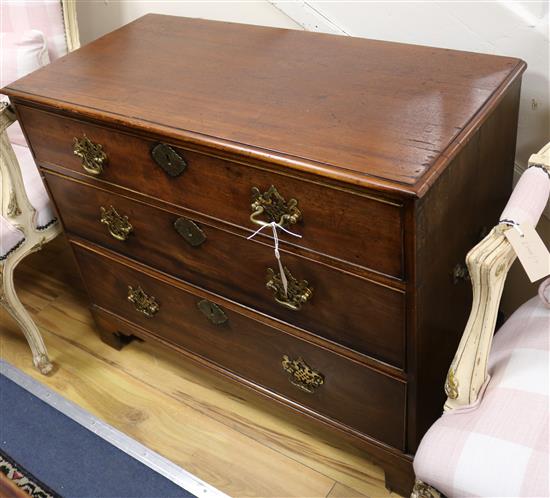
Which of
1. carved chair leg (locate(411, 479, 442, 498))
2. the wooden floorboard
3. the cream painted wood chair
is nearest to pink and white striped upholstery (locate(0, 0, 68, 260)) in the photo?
the cream painted wood chair

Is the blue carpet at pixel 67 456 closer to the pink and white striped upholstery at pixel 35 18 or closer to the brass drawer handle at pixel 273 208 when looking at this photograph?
the brass drawer handle at pixel 273 208

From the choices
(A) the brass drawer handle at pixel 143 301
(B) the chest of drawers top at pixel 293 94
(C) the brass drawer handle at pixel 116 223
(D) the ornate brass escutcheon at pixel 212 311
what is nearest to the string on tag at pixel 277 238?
(B) the chest of drawers top at pixel 293 94

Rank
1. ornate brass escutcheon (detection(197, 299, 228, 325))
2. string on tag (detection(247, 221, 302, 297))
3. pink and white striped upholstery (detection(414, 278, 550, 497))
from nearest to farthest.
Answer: pink and white striped upholstery (detection(414, 278, 550, 497)), string on tag (detection(247, 221, 302, 297)), ornate brass escutcheon (detection(197, 299, 228, 325))

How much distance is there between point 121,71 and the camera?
4.16 feet

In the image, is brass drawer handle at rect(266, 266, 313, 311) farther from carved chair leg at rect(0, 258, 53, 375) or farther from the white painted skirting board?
carved chair leg at rect(0, 258, 53, 375)

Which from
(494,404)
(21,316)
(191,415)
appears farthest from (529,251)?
(21,316)

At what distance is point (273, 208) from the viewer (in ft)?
3.36

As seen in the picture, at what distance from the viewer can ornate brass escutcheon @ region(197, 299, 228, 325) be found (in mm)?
1315

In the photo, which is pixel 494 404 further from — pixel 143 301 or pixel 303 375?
pixel 143 301

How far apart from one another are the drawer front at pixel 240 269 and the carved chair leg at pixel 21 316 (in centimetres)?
17

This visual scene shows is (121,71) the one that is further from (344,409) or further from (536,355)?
(536,355)

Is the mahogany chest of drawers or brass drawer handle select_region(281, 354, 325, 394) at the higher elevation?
the mahogany chest of drawers

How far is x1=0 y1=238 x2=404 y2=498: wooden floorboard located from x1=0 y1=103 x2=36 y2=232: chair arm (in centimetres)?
42

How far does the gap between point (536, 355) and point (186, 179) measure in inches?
24.1
